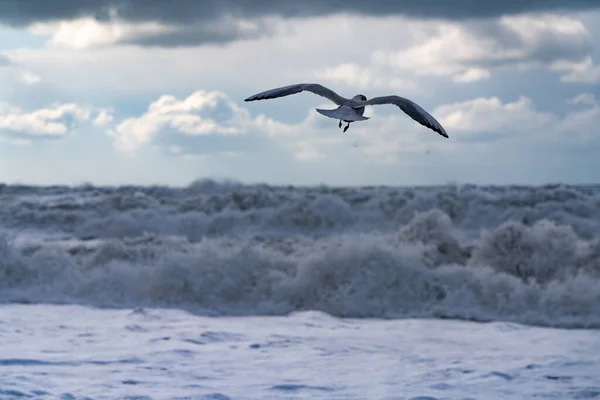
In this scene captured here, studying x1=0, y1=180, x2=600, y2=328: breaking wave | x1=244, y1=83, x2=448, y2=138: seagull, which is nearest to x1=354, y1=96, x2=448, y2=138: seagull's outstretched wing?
x1=244, y1=83, x2=448, y2=138: seagull

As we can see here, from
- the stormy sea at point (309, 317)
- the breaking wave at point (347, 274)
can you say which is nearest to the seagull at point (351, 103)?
the stormy sea at point (309, 317)

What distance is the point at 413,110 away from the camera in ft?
15.5

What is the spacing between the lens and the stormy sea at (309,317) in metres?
7.81

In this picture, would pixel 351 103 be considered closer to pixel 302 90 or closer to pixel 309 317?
pixel 302 90

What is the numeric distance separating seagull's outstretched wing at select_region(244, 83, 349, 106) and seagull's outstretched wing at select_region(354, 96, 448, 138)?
0.17m

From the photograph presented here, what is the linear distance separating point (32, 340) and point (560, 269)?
775 cm

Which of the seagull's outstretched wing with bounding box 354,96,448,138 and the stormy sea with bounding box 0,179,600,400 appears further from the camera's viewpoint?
the stormy sea with bounding box 0,179,600,400

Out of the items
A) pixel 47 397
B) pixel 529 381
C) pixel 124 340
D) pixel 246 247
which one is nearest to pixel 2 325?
pixel 124 340

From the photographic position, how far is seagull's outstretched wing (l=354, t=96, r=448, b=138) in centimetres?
442

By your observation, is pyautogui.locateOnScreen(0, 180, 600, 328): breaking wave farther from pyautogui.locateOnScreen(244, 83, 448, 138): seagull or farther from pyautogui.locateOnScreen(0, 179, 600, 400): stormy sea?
pyautogui.locateOnScreen(244, 83, 448, 138): seagull

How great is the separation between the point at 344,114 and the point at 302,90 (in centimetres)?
49

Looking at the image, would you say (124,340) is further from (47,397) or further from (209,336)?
(47,397)

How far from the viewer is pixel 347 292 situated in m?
12.1

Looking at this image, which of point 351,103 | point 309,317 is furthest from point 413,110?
point 309,317
